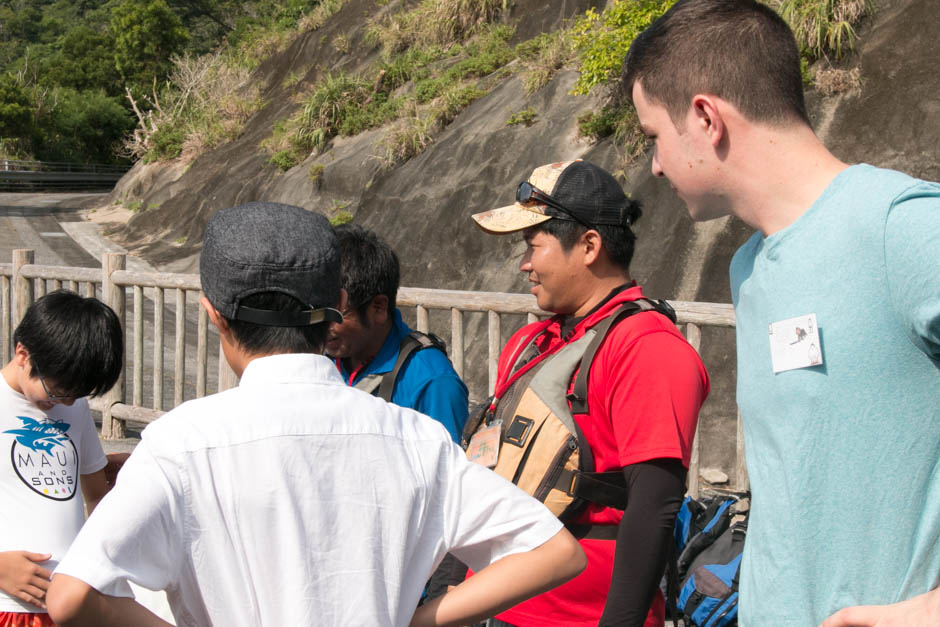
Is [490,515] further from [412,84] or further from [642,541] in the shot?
[412,84]

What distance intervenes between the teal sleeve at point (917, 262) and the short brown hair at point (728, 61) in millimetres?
323

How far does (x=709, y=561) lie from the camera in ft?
12.7

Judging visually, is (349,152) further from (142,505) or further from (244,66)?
(142,505)

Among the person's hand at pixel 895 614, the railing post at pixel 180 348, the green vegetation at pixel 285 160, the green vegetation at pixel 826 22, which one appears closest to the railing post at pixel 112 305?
the railing post at pixel 180 348

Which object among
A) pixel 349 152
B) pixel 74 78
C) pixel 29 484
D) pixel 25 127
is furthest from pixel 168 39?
pixel 29 484

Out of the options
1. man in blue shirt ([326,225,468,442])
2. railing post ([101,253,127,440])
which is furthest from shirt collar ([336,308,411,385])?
railing post ([101,253,127,440])

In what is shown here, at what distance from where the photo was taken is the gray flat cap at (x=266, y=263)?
1.47 metres

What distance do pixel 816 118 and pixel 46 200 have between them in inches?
1317

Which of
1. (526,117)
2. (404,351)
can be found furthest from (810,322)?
(526,117)

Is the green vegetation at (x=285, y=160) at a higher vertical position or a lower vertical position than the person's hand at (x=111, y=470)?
higher

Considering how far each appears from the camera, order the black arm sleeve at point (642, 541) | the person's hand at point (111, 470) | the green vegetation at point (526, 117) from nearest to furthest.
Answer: the black arm sleeve at point (642, 541) < the person's hand at point (111, 470) < the green vegetation at point (526, 117)

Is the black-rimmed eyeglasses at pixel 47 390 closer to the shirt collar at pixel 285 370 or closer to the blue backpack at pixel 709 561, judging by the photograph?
the shirt collar at pixel 285 370

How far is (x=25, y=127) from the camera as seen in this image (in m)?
47.6

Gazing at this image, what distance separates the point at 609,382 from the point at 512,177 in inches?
423
